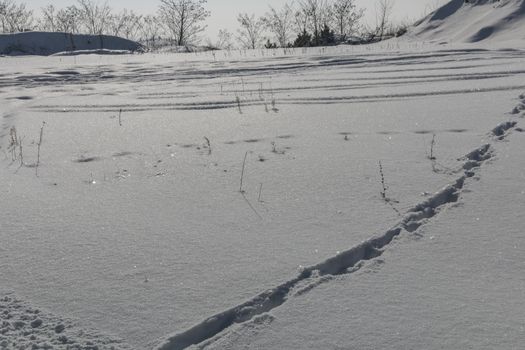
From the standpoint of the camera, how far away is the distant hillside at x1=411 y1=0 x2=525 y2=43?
972 centimetres

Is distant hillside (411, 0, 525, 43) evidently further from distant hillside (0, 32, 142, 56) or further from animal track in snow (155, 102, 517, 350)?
distant hillside (0, 32, 142, 56)

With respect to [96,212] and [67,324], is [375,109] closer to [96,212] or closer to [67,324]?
[96,212]

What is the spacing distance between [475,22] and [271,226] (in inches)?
425

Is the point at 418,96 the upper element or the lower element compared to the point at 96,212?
upper

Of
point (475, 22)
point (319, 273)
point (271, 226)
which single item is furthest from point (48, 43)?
point (319, 273)

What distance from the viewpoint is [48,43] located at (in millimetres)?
15664

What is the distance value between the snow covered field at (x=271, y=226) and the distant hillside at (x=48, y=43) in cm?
1241

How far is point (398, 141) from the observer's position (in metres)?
2.87

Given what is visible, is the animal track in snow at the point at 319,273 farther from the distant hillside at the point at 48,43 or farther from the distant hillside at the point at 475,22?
the distant hillside at the point at 48,43

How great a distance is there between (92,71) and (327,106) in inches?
193

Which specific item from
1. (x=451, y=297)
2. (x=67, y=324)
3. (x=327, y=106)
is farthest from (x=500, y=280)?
(x=327, y=106)

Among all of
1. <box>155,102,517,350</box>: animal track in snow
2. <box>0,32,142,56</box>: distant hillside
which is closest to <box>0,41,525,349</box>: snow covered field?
<box>155,102,517,350</box>: animal track in snow

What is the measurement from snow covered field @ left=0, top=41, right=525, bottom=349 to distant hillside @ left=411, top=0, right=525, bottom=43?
22.1 feet

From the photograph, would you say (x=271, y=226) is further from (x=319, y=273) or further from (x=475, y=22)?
(x=475, y=22)
